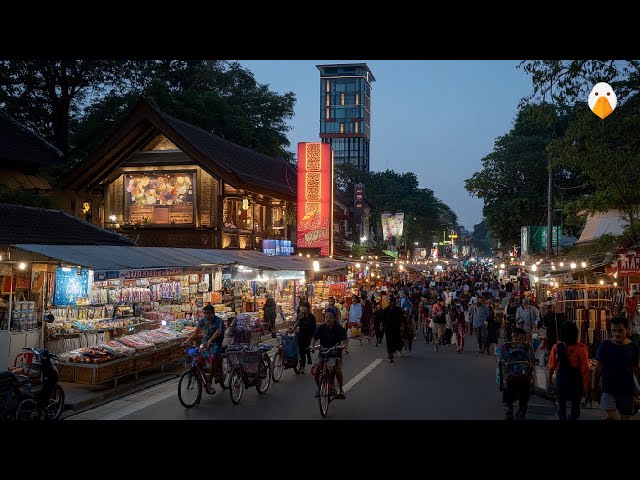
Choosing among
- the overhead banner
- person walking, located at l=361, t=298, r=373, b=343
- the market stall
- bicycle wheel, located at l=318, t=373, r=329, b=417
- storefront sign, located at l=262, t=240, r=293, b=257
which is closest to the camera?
bicycle wheel, located at l=318, t=373, r=329, b=417

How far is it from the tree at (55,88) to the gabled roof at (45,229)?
17.8 meters

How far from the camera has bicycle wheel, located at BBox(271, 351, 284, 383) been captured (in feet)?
45.7

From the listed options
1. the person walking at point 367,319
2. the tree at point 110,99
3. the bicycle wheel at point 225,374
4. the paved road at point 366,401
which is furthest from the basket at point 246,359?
the tree at point 110,99

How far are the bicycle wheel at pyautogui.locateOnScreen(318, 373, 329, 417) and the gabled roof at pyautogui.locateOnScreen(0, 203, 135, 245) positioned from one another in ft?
23.5

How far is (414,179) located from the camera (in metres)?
89.1

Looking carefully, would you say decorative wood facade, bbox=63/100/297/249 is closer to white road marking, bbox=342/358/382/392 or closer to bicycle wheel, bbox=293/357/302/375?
white road marking, bbox=342/358/382/392

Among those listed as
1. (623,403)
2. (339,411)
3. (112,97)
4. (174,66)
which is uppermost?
(174,66)

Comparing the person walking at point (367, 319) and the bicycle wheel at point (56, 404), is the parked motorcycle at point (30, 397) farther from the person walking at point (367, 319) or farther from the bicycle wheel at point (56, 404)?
the person walking at point (367, 319)

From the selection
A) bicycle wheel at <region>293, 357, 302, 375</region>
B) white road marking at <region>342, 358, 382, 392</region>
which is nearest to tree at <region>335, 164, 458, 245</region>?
white road marking at <region>342, 358, 382, 392</region>

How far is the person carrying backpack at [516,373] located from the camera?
29.7 ft

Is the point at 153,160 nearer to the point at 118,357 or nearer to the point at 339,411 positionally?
the point at 118,357

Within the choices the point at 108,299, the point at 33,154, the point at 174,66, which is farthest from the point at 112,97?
the point at 108,299
